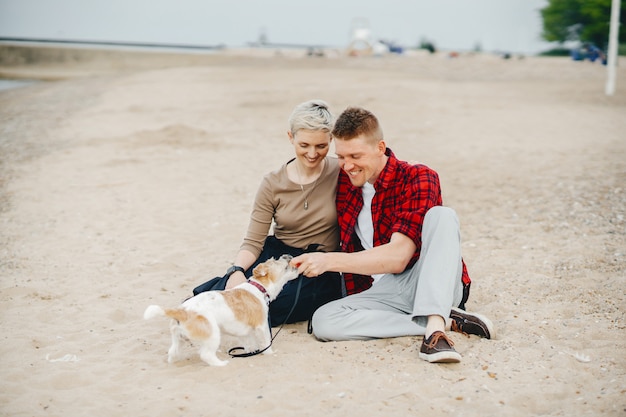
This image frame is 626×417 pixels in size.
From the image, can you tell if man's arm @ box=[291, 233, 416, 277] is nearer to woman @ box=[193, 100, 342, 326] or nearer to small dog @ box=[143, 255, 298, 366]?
small dog @ box=[143, 255, 298, 366]

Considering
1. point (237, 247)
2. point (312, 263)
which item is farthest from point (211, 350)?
point (237, 247)

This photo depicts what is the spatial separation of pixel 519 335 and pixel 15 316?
393cm

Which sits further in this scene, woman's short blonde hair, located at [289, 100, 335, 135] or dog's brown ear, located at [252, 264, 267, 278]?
woman's short blonde hair, located at [289, 100, 335, 135]

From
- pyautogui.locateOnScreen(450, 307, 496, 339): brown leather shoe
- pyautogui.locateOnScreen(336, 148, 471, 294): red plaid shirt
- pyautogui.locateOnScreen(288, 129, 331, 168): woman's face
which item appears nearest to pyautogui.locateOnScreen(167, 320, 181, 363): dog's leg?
pyautogui.locateOnScreen(336, 148, 471, 294): red plaid shirt

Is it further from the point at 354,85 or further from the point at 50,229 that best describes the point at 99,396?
the point at 354,85

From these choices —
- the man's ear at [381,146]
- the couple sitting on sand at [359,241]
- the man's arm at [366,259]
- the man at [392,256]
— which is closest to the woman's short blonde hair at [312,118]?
the couple sitting on sand at [359,241]

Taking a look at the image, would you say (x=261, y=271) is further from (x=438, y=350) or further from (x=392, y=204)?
(x=438, y=350)

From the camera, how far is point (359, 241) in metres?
4.71

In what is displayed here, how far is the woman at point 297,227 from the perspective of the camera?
4.67 metres

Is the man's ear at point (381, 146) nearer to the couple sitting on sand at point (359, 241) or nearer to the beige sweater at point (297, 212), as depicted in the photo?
the couple sitting on sand at point (359, 241)

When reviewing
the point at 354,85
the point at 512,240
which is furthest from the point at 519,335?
the point at 354,85

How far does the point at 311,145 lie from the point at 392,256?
1000 mm

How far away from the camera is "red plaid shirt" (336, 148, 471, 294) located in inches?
166

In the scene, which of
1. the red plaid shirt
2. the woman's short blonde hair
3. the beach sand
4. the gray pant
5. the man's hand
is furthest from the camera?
the woman's short blonde hair
